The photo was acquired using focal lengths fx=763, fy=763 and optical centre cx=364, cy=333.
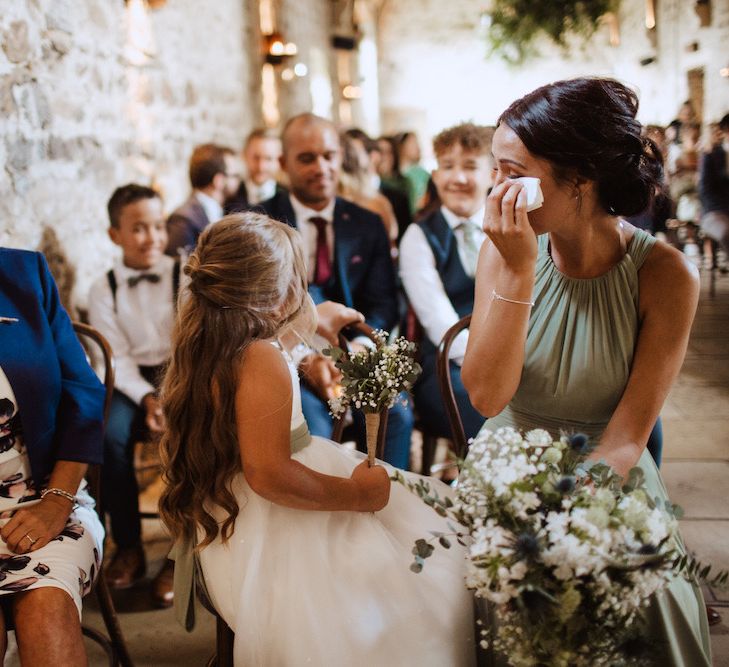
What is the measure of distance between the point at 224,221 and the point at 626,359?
846 millimetres

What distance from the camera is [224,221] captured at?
1.52 metres

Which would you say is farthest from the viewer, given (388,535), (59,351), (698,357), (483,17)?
(483,17)

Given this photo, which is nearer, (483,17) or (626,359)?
(626,359)

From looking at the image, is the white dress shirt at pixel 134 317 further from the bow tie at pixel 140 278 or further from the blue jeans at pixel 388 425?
the blue jeans at pixel 388 425

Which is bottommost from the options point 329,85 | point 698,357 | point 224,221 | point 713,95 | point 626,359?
point 698,357

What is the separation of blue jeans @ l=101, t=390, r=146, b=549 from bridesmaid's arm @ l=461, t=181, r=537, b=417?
1409 mm

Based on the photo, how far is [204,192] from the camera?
4172 mm

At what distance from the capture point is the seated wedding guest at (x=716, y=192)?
372 centimetres

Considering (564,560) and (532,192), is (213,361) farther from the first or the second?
(564,560)

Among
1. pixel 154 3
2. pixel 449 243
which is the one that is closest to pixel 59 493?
pixel 449 243

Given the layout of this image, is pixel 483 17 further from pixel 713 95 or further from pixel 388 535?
pixel 388 535

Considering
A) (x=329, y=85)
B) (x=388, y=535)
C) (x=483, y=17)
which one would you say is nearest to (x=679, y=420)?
(x=388, y=535)

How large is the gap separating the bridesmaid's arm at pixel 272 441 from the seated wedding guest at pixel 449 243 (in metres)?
1.21

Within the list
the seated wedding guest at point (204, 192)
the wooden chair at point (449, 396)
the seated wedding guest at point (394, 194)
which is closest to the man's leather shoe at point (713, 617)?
the wooden chair at point (449, 396)
